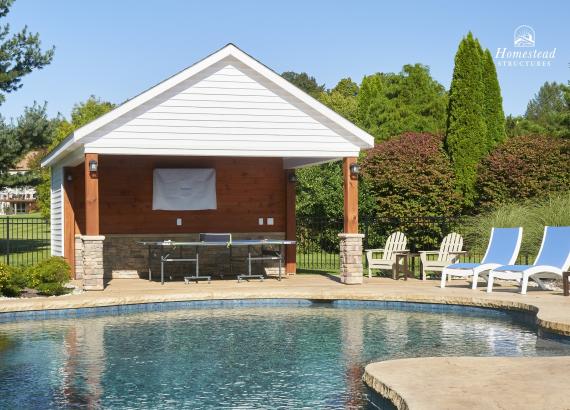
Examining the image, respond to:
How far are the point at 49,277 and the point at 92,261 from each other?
878mm

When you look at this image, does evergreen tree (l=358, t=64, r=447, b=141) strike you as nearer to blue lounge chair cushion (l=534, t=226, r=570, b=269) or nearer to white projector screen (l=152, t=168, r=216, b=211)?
white projector screen (l=152, t=168, r=216, b=211)

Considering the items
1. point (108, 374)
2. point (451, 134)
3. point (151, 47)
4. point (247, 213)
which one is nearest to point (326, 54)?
point (151, 47)

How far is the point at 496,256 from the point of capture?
46.4ft

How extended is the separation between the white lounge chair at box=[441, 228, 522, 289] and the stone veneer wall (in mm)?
5747

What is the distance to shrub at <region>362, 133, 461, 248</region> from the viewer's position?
859 inches

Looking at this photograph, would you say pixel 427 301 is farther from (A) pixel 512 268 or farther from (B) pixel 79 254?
(B) pixel 79 254

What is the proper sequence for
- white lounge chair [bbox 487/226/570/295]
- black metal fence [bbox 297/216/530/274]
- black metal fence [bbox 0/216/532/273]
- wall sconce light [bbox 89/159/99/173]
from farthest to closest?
black metal fence [bbox 297/216/530/274] → black metal fence [bbox 0/216/532/273] → wall sconce light [bbox 89/159/99/173] → white lounge chair [bbox 487/226/570/295]

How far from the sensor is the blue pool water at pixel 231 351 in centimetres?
692

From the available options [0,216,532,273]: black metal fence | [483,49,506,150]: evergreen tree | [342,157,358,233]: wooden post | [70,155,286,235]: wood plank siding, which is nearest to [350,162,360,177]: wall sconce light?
[342,157,358,233]: wooden post

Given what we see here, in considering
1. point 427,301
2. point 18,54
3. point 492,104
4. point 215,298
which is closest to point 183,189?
point 215,298

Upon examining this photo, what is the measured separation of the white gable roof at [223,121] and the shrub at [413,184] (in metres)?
6.13

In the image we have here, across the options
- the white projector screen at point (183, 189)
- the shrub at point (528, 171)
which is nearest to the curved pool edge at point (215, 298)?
the white projector screen at point (183, 189)

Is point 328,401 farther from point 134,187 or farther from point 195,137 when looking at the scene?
point 134,187

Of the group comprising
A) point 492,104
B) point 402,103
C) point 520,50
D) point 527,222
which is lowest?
point 527,222
